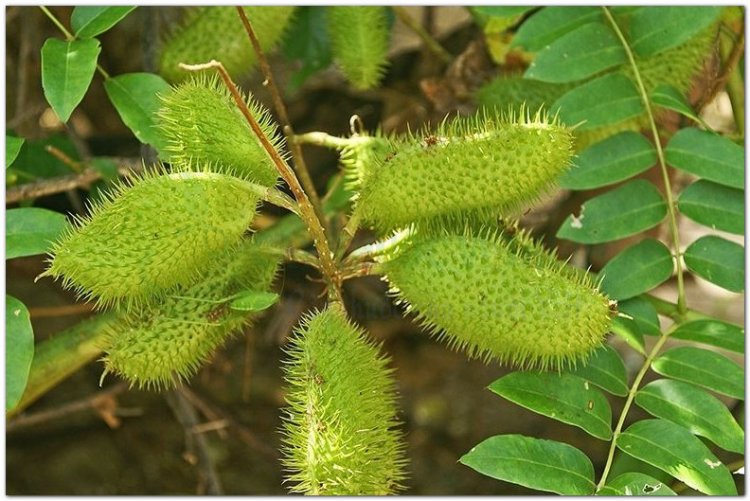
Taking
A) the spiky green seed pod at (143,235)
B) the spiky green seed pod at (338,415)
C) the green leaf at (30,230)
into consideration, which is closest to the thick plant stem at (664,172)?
the spiky green seed pod at (338,415)

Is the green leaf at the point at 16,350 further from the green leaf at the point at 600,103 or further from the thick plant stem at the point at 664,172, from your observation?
the thick plant stem at the point at 664,172

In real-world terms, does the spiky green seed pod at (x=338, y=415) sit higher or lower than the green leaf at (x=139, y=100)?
lower

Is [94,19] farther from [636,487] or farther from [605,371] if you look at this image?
[636,487]

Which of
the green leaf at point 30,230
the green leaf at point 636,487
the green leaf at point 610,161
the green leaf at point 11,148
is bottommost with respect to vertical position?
the green leaf at point 636,487

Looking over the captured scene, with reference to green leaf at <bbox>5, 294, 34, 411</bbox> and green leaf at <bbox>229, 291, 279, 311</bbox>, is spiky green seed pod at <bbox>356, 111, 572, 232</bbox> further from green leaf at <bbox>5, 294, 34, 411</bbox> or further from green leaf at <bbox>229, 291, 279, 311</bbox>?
green leaf at <bbox>5, 294, 34, 411</bbox>

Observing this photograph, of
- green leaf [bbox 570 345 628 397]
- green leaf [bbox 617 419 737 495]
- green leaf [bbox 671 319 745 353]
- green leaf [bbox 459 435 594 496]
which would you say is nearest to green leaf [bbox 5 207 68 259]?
green leaf [bbox 459 435 594 496]
